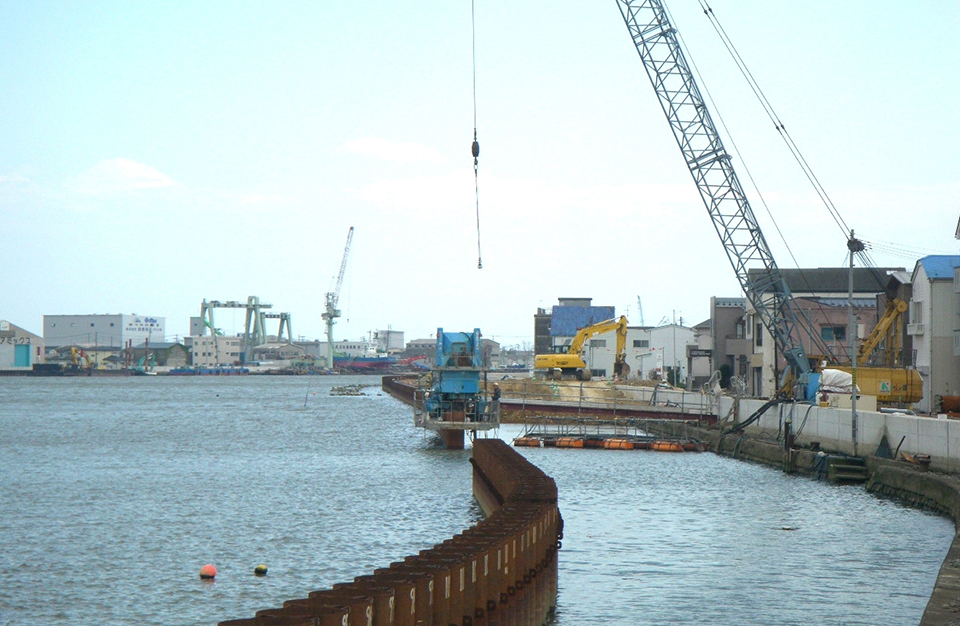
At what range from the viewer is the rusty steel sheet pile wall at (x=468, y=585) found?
1110 centimetres

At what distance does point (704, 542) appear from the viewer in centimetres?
2875

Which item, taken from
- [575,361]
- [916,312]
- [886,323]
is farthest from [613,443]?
[575,361]

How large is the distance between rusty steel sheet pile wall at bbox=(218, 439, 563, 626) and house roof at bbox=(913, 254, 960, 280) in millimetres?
43602

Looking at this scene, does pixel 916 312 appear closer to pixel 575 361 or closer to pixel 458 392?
pixel 458 392

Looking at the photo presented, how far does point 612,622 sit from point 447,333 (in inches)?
1404

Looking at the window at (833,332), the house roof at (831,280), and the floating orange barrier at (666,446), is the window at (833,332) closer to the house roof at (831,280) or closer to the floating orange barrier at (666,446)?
the house roof at (831,280)

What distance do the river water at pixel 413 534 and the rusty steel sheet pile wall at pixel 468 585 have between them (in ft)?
6.24

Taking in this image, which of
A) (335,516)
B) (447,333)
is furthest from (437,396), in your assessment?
(335,516)

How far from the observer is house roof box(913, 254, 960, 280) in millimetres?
59938

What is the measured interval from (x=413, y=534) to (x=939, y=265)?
4173cm

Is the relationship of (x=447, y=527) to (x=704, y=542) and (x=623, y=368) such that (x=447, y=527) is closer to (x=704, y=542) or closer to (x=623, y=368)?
(x=704, y=542)

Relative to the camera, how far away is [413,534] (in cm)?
2983

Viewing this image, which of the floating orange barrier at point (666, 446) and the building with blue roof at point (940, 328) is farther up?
the building with blue roof at point (940, 328)

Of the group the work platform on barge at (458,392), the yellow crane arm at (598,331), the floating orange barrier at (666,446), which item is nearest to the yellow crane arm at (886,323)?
the floating orange barrier at (666,446)
